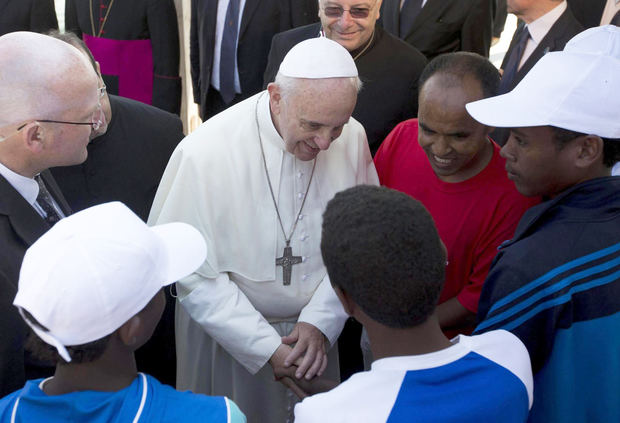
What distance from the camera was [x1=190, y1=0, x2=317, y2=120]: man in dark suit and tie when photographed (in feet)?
17.3

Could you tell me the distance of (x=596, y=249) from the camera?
6.26 feet

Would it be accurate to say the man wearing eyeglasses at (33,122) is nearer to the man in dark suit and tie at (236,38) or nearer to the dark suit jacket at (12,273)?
the dark suit jacket at (12,273)

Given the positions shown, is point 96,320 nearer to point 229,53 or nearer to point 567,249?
point 567,249

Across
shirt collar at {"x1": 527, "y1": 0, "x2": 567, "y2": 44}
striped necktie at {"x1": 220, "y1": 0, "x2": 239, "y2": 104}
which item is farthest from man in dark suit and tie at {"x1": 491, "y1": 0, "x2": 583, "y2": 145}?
striped necktie at {"x1": 220, "y1": 0, "x2": 239, "y2": 104}

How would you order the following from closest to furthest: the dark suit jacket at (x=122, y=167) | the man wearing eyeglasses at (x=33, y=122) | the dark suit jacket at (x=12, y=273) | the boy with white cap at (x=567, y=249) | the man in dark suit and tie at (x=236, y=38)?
the boy with white cap at (x=567, y=249) → the dark suit jacket at (x=12, y=273) → the man wearing eyeglasses at (x=33, y=122) → the dark suit jacket at (x=122, y=167) → the man in dark suit and tie at (x=236, y=38)

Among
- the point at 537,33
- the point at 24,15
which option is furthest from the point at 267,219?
the point at 24,15

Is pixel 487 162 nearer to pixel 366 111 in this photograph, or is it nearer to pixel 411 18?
pixel 366 111

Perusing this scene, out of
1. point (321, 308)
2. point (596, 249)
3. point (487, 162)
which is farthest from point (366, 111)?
point (596, 249)

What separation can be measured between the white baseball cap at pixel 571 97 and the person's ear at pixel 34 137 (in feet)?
4.78

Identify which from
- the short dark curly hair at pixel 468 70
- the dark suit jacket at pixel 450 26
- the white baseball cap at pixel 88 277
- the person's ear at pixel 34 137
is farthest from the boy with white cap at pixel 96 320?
the dark suit jacket at pixel 450 26

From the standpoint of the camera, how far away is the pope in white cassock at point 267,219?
2564mm

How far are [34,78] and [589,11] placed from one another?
3.63 meters

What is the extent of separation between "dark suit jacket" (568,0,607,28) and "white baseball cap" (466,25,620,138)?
268cm

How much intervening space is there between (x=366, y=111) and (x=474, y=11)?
1.66m
